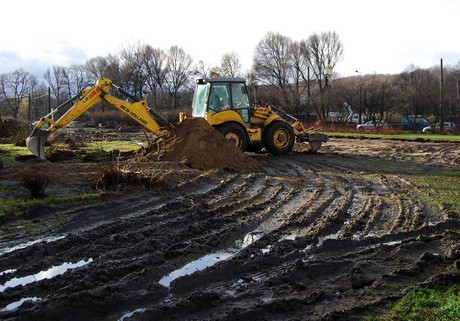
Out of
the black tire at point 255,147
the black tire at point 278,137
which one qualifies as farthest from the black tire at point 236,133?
the black tire at point 278,137

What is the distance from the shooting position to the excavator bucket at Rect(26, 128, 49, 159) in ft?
45.2

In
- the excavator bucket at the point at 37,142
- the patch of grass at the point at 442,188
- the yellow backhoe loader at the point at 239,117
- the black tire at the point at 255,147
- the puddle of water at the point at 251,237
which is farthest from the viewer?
the black tire at the point at 255,147

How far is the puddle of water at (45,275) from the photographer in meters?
4.89

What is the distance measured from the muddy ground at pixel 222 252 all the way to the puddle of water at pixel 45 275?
0.9 inches

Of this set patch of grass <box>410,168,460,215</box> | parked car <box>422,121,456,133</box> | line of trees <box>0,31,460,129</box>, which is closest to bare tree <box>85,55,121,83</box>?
line of trees <box>0,31,460,129</box>

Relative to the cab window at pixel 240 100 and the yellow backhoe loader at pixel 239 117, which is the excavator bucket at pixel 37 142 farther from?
the cab window at pixel 240 100

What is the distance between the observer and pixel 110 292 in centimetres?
453

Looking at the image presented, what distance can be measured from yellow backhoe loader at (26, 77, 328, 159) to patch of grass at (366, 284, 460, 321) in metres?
11.9

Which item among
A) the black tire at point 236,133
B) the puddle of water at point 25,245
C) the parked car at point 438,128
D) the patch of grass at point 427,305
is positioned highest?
the black tire at point 236,133

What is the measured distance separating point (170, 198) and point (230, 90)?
27.7 feet

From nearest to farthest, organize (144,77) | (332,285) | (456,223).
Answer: (332,285) < (456,223) < (144,77)

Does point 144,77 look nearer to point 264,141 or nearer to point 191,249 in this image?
point 264,141

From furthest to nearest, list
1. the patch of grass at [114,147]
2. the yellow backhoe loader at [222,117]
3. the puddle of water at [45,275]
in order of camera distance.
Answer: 1. the patch of grass at [114,147]
2. the yellow backhoe loader at [222,117]
3. the puddle of water at [45,275]

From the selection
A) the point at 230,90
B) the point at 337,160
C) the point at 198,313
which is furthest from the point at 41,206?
the point at 337,160
